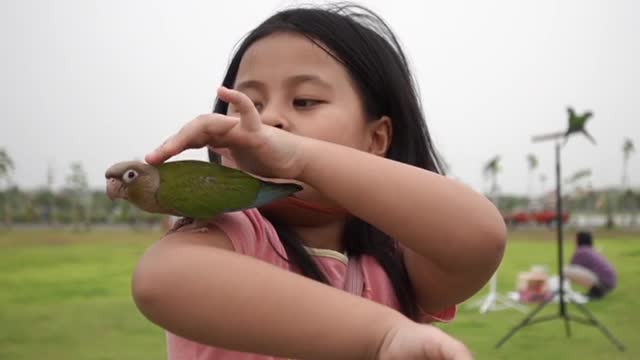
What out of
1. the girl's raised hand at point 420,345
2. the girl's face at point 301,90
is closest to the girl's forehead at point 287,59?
the girl's face at point 301,90

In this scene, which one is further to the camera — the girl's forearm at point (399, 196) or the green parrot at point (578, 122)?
the green parrot at point (578, 122)

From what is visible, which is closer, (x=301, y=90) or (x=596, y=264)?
(x=301, y=90)

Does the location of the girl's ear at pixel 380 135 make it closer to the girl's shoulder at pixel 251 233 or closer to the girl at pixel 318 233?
the girl at pixel 318 233

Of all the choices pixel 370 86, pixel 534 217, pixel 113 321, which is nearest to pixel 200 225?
pixel 370 86

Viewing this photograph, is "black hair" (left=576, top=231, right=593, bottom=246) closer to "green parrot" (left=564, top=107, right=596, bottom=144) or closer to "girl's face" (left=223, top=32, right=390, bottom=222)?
"green parrot" (left=564, top=107, right=596, bottom=144)

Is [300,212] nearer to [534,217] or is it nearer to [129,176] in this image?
[129,176]

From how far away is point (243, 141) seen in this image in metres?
0.36

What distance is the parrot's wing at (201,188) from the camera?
36 cm

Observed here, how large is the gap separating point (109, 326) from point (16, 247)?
13.8 ft

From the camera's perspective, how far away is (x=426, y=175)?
1.23 feet

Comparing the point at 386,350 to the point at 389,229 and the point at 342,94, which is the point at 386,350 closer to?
the point at 389,229

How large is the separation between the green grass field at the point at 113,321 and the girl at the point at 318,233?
0.49m

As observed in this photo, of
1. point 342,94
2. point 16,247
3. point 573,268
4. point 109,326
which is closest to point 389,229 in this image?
point 342,94

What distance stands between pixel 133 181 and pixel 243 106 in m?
A: 0.08
